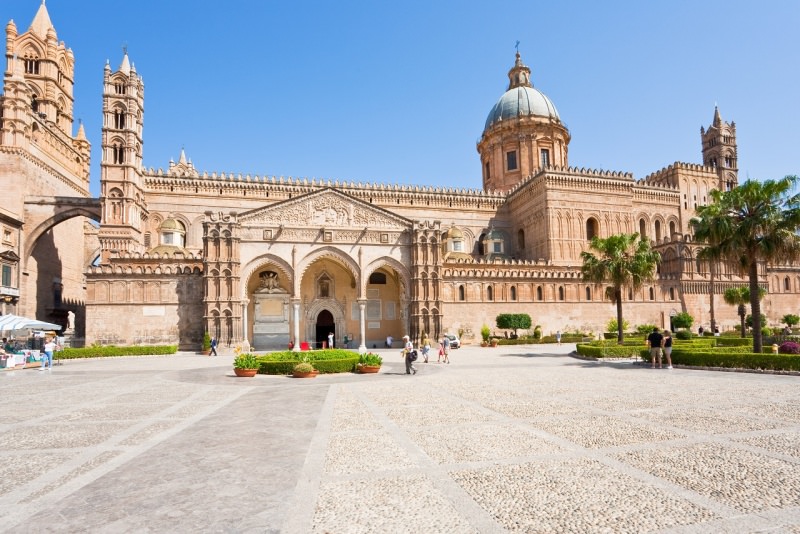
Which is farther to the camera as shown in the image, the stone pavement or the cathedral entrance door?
the cathedral entrance door

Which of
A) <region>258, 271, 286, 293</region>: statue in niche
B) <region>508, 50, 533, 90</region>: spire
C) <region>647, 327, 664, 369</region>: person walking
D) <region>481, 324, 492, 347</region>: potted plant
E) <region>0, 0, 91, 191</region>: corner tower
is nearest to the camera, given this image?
<region>647, 327, 664, 369</region>: person walking

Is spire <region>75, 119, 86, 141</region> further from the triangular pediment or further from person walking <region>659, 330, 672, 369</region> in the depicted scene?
person walking <region>659, 330, 672, 369</region>

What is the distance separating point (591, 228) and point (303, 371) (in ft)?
142

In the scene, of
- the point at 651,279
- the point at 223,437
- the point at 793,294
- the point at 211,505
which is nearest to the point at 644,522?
the point at 211,505

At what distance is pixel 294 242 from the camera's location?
3738 cm

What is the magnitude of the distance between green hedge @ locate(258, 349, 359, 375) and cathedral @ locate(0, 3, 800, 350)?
14.1 meters

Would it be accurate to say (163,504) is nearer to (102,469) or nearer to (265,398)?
(102,469)

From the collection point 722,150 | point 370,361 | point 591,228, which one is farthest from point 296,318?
point 722,150

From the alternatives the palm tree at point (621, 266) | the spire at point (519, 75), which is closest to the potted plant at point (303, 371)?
the palm tree at point (621, 266)

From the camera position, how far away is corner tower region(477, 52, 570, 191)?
5856 cm

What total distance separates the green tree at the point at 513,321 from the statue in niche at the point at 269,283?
18554 millimetres

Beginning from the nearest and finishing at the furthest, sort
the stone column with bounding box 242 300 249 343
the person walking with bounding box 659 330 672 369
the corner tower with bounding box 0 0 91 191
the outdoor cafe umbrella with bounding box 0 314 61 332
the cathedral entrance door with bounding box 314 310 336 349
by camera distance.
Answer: the person walking with bounding box 659 330 672 369 < the outdoor cafe umbrella with bounding box 0 314 61 332 < the stone column with bounding box 242 300 249 343 < the cathedral entrance door with bounding box 314 310 336 349 < the corner tower with bounding box 0 0 91 191

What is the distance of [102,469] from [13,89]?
4898cm

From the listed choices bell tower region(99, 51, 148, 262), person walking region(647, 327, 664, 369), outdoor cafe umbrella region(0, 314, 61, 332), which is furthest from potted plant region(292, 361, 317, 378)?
bell tower region(99, 51, 148, 262)
